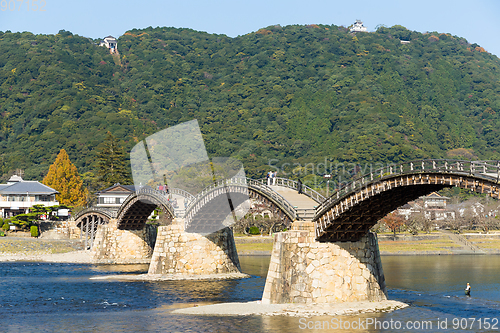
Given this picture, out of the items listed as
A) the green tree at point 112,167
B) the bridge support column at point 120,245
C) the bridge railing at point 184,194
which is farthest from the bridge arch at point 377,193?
the green tree at point 112,167

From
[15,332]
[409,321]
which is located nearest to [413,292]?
[409,321]

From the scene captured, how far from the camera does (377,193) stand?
34000mm

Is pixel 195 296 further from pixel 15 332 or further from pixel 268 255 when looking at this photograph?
pixel 268 255

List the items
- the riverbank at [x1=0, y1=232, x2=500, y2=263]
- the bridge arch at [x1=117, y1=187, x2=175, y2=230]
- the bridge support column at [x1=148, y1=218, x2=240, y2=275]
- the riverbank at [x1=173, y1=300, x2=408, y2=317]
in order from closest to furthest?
the riverbank at [x1=173, y1=300, x2=408, y2=317], the bridge support column at [x1=148, y1=218, x2=240, y2=275], the bridge arch at [x1=117, y1=187, x2=175, y2=230], the riverbank at [x1=0, y1=232, x2=500, y2=263]

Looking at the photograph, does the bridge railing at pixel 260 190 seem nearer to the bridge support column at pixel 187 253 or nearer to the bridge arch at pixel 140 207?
the bridge support column at pixel 187 253

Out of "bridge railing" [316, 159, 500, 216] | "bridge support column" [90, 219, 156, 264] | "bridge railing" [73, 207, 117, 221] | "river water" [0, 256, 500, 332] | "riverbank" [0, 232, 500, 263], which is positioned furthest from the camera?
"riverbank" [0, 232, 500, 263]

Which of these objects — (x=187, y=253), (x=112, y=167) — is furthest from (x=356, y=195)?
(x=112, y=167)

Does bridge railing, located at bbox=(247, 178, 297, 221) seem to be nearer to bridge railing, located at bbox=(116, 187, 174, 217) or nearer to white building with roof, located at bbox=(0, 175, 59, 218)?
bridge railing, located at bbox=(116, 187, 174, 217)

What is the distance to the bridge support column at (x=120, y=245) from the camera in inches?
2995

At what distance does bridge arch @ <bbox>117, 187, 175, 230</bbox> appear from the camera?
6347 cm

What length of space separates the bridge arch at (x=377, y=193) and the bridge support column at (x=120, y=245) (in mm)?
45311

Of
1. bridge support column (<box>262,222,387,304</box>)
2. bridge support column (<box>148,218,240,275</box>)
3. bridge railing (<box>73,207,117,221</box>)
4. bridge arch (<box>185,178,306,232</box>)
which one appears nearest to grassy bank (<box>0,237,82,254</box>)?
bridge railing (<box>73,207,117,221</box>)

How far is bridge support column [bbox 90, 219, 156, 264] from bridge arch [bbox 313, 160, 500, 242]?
1784 inches

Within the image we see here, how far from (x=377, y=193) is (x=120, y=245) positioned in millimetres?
52351
